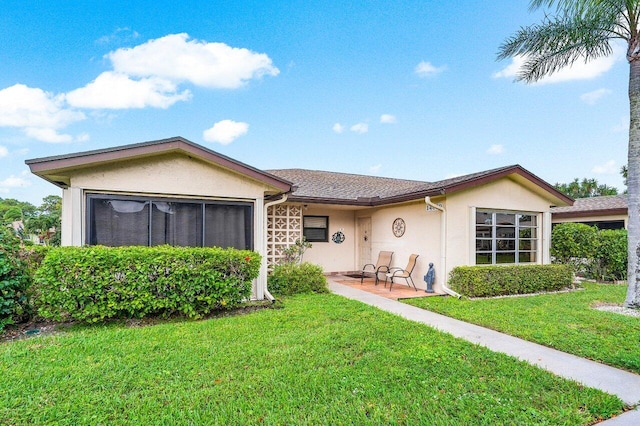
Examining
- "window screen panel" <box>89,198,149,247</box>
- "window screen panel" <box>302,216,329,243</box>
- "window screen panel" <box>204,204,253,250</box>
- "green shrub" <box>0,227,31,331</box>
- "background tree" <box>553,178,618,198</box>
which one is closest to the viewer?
"green shrub" <box>0,227,31,331</box>

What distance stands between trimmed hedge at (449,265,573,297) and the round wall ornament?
2215 mm

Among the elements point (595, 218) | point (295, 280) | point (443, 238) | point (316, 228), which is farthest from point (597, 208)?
point (295, 280)

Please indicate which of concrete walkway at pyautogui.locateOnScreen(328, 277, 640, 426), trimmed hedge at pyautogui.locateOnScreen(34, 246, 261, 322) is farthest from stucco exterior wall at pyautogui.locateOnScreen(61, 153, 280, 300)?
concrete walkway at pyautogui.locateOnScreen(328, 277, 640, 426)

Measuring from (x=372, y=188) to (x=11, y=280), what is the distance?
12.1 metres

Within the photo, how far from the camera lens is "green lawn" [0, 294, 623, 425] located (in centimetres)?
309

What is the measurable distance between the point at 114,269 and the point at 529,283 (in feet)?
34.5

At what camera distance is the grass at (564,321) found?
4855 mm

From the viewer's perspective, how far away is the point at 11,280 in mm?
5613

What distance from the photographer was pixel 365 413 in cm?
313

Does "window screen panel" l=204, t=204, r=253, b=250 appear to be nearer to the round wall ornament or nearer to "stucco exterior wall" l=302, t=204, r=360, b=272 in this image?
"stucco exterior wall" l=302, t=204, r=360, b=272

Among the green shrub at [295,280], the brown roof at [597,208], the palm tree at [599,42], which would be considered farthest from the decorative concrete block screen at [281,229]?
the brown roof at [597,208]

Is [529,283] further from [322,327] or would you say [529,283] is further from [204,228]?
[204,228]

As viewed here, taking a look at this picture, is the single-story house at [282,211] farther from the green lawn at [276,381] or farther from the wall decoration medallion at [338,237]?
the green lawn at [276,381]

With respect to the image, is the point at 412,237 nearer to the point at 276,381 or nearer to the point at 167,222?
the point at 167,222
